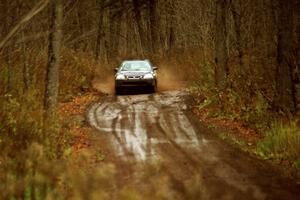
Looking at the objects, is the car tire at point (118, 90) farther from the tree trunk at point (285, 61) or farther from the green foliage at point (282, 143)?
the green foliage at point (282, 143)

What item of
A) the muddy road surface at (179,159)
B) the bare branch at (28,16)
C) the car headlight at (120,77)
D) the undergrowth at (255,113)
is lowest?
the muddy road surface at (179,159)

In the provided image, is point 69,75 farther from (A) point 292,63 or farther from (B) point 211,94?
(A) point 292,63

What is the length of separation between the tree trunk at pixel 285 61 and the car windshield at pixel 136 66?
9485mm

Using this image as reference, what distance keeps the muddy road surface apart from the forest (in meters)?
0.80

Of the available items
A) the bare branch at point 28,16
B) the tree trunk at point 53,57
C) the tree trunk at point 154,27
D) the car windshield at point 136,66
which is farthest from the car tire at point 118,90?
the bare branch at point 28,16

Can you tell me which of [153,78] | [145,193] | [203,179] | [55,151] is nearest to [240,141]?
[203,179]

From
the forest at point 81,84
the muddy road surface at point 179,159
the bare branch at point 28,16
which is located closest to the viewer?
the bare branch at point 28,16

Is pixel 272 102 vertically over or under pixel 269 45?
under

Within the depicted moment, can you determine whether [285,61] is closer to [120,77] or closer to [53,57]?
[53,57]

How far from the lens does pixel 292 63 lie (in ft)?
47.4

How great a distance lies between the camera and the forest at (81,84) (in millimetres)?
8508

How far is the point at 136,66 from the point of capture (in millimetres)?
23500

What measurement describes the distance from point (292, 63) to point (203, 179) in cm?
583

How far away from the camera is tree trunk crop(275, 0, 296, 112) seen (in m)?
14.3
